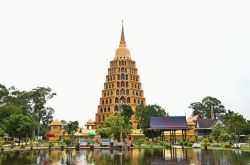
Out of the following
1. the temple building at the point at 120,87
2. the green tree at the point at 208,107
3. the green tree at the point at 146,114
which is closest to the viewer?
the green tree at the point at 146,114

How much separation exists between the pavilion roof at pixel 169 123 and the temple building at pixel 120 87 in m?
25.9

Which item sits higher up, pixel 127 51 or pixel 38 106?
pixel 127 51

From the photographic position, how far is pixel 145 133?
82.6m

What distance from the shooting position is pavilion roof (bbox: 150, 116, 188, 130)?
2857 inches

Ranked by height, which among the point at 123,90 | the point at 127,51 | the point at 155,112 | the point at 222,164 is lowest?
the point at 222,164

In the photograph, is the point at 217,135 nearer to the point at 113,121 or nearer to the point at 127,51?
the point at 113,121

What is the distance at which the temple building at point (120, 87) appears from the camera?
10139cm

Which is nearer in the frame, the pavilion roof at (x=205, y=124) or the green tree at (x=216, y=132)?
the green tree at (x=216, y=132)

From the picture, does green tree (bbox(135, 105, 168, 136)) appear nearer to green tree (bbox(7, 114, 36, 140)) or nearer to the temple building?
the temple building

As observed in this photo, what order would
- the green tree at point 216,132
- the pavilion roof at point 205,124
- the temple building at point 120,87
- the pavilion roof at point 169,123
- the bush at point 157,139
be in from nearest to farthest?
1. the pavilion roof at point 169,123
2. the green tree at point 216,132
3. the bush at point 157,139
4. the pavilion roof at point 205,124
5. the temple building at point 120,87

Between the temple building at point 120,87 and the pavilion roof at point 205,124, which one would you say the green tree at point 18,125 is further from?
the pavilion roof at point 205,124

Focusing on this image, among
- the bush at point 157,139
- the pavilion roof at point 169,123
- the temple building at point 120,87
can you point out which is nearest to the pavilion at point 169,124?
the pavilion roof at point 169,123

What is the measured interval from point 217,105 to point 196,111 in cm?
801

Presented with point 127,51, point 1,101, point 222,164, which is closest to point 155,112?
point 127,51
